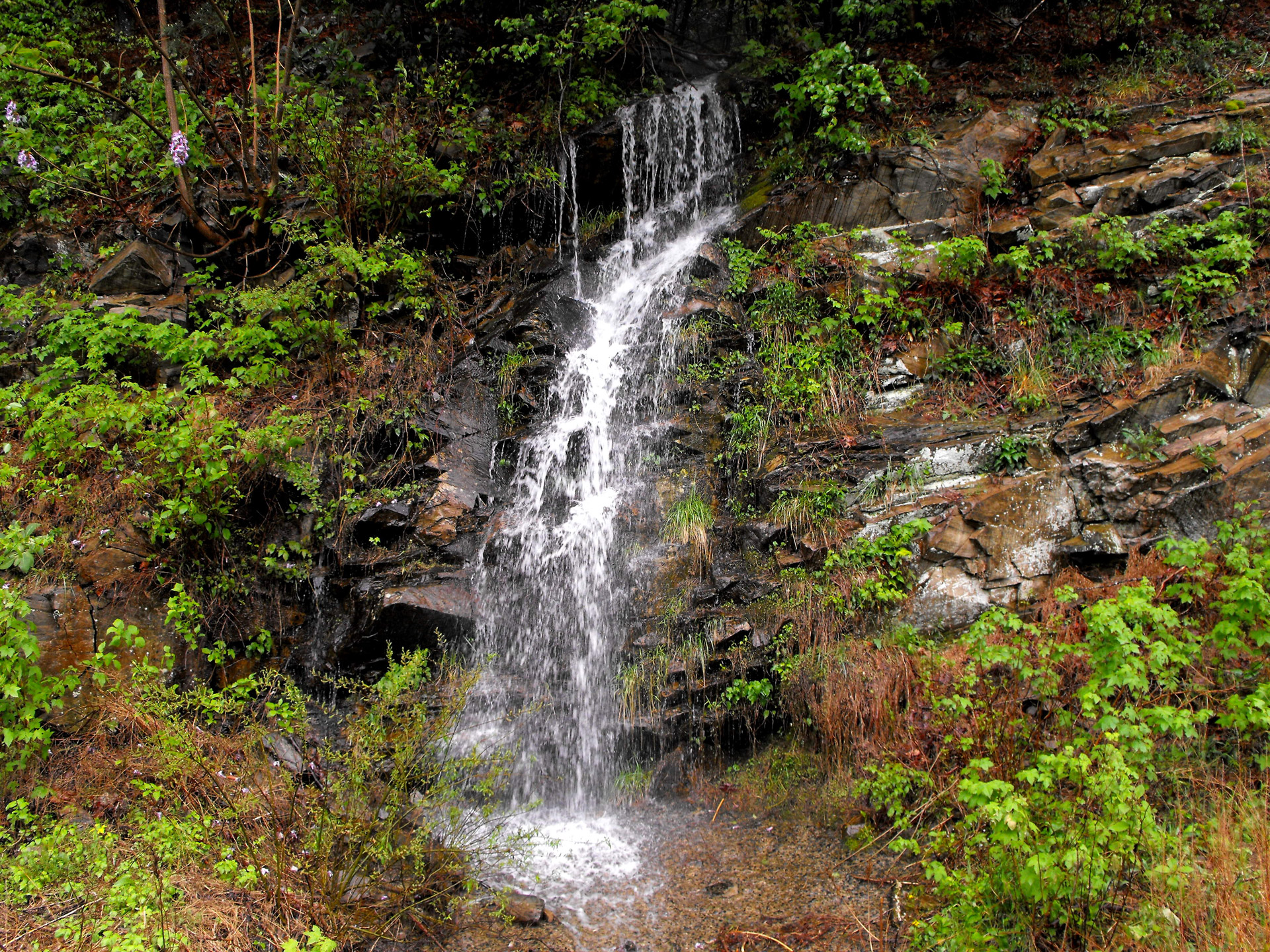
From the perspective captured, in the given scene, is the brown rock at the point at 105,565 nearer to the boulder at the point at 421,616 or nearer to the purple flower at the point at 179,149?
the boulder at the point at 421,616

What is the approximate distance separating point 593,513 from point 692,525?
40.5 inches

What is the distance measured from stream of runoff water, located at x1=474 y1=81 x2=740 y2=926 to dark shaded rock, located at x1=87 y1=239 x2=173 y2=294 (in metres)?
4.50

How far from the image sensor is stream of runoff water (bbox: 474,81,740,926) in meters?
5.68

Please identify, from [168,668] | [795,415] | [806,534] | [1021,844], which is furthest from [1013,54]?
[168,668]

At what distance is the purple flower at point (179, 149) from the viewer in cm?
790

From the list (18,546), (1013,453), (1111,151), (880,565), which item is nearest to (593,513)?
(880,565)

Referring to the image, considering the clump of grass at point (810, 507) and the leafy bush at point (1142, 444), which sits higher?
the leafy bush at point (1142, 444)

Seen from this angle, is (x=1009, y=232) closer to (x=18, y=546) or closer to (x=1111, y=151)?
(x=1111, y=151)

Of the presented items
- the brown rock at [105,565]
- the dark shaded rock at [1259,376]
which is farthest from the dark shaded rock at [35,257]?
the dark shaded rock at [1259,376]

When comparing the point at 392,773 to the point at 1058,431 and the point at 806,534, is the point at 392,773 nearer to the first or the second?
the point at 806,534

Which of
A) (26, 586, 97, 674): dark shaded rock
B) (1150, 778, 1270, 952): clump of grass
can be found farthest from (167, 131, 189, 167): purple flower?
(1150, 778, 1270, 952): clump of grass

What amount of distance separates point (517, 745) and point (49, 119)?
9206mm

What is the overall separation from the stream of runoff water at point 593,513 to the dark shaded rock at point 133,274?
14.8 ft

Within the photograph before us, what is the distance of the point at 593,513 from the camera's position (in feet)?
22.7
